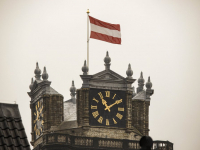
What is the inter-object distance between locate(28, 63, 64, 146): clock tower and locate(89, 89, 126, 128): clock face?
3933mm

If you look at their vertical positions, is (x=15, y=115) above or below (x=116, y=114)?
below

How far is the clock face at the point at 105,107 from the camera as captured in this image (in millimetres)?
146750

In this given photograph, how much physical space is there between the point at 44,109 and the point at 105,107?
6.79 m

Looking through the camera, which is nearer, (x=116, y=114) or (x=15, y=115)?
(x=15, y=115)

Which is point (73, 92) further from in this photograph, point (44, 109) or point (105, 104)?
point (105, 104)

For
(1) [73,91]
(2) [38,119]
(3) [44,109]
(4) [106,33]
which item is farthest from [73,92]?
(4) [106,33]

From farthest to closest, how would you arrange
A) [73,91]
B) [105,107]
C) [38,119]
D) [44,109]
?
[73,91] → [38,119] → [44,109] → [105,107]

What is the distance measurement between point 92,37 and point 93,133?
1010 cm

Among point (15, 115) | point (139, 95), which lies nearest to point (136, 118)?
point (139, 95)

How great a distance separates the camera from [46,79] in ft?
492

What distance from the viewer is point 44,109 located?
14888 cm

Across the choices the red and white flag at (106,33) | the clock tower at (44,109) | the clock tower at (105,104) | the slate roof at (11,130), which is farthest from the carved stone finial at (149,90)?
the slate roof at (11,130)

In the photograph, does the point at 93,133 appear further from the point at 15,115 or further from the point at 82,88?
the point at 15,115

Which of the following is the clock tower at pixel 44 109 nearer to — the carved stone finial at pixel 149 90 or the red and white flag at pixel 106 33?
the red and white flag at pixel 106 33
